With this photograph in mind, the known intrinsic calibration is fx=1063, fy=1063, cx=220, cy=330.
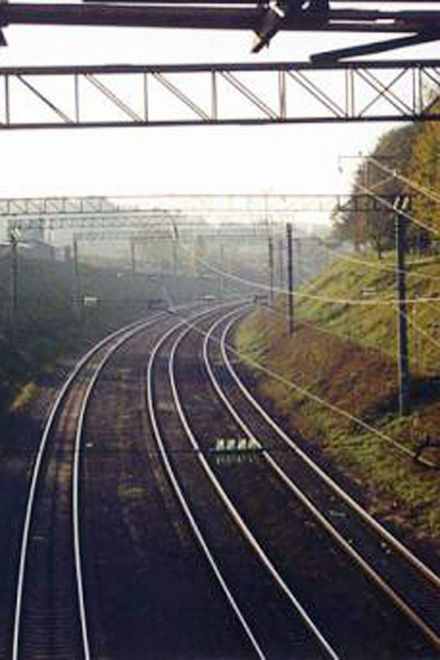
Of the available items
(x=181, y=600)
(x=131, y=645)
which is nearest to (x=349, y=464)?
(x=181, y=600)

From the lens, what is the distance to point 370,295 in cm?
4553

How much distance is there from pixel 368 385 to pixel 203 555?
533 inches

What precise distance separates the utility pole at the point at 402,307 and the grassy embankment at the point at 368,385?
0.63 metres

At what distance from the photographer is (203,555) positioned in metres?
19.7

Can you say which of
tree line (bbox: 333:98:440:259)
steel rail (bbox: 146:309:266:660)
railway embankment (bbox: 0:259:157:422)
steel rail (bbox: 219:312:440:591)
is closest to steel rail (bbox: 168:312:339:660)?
steel rail (bbox: 146:309:266:660)

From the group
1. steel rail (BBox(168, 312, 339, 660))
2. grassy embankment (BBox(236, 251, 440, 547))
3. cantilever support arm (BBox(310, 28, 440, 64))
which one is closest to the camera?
cantilever support arm (BBox(310, 28, 440, 64))

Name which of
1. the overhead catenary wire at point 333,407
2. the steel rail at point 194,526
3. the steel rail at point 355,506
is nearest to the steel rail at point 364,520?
the steel rail at point 355,506

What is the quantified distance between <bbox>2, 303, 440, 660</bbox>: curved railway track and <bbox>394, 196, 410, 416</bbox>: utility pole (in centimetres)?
316

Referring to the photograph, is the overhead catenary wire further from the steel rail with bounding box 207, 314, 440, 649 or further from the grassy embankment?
the steel rail with bounding box 207, 314, 440, 649

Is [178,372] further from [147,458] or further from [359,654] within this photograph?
[359,654]

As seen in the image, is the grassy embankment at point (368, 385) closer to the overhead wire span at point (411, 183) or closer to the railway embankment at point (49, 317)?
the overhead wire span at point (411, 183)

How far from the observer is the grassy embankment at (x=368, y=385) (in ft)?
78.6

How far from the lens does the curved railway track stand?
52.3 feet

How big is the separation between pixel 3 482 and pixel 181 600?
30.5ft
